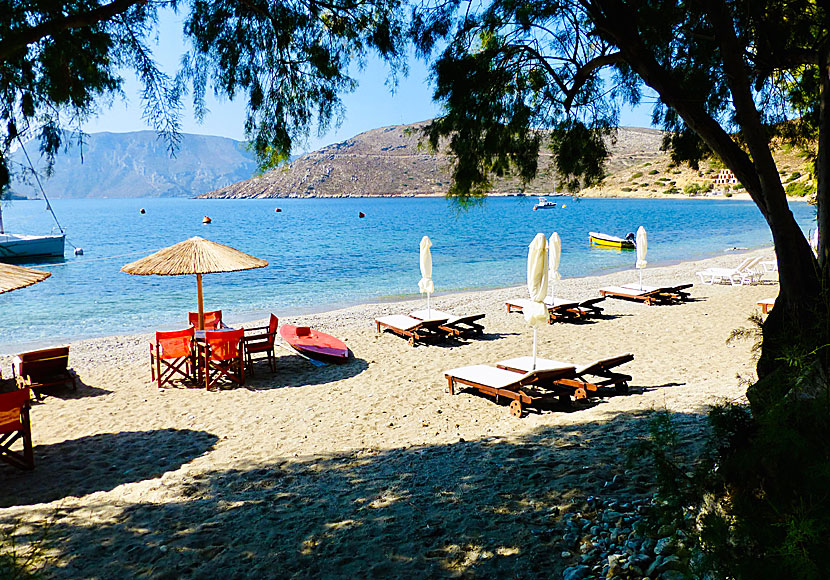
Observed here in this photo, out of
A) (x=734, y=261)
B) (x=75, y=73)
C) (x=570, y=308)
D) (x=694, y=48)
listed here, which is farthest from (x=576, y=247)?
(x=75, y=73)

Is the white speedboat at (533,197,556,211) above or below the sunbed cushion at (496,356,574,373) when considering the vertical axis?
above

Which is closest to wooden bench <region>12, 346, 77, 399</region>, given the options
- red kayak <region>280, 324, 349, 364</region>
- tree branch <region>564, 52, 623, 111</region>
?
red kayak <region>280, 324, 349, 364</region>

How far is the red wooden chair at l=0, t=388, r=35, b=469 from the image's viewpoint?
593 cm

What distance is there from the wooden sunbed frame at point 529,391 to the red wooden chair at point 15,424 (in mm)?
4888

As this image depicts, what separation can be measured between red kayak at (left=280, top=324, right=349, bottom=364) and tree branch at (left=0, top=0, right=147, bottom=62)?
22.8 feet

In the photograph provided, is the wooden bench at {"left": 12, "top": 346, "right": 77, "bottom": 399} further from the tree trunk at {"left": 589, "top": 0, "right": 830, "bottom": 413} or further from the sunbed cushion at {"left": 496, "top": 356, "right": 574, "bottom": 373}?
the tree trunk at {"left": 589, "top": 0, "right": 830, "bottom": 413}

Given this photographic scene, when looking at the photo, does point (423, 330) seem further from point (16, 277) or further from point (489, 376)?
point (16, 277)

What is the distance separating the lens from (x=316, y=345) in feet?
35.3

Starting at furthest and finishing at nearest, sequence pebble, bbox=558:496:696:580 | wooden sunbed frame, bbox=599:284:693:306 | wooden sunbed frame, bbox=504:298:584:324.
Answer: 1. wooden sunbed frame, bbox=599:284:693:306
2. wooden sunbed frame, bbox=504:298:584:324
3. pebble, bbox=558:496:696:580

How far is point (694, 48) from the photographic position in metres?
5.55

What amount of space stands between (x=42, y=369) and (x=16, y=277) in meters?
2.56

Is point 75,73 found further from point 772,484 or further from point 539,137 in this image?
point 772,484

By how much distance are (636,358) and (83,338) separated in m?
13.6

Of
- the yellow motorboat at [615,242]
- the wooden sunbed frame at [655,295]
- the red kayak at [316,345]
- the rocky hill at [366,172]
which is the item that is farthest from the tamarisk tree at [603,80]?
the rocky hill at [366,172]
